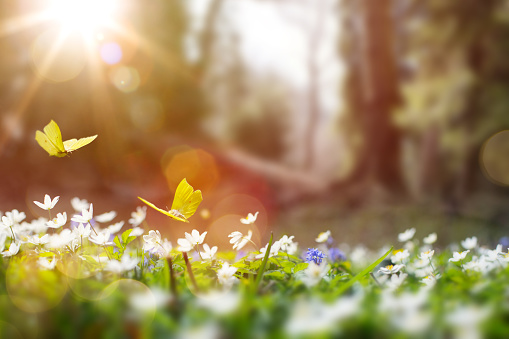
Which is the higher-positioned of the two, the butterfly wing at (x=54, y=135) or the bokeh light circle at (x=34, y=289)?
the butterfly wing at (x=54, y=135)

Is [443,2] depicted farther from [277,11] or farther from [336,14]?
[277,11]

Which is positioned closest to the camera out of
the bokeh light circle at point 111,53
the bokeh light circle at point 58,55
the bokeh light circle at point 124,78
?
the bokeh light circle at point 58,55

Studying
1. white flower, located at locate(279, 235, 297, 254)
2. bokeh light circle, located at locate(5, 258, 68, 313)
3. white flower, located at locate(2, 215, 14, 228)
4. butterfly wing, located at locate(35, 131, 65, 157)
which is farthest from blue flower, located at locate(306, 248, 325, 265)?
white flower, located at locate(2, 215, 14, 228)

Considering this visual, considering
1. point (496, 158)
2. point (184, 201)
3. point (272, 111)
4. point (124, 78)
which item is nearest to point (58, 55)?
point (124, 78)

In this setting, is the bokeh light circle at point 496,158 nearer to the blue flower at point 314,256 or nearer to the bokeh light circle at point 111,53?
the blue flower at point 314,256

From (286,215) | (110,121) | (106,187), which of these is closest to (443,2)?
(286,215)

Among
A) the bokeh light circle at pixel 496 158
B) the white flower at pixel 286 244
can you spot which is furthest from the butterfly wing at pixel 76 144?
the bokeh light circle at pixel 496 158
